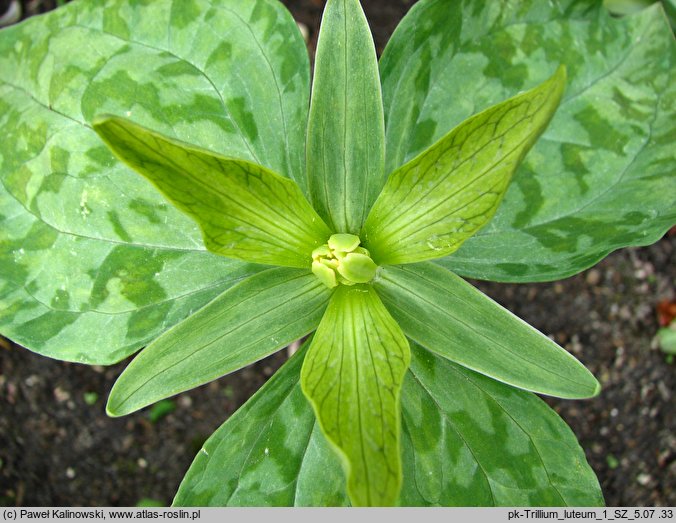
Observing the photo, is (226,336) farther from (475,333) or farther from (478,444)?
(478,444)

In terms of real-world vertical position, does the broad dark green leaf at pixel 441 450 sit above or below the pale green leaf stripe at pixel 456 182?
below

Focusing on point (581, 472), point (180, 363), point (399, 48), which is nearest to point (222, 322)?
point (180, 363)

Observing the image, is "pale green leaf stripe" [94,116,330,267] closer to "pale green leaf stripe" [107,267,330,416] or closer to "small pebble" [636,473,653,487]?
"pale green leaf stripe" [107,267,330,416]

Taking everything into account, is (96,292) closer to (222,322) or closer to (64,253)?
(64,253)

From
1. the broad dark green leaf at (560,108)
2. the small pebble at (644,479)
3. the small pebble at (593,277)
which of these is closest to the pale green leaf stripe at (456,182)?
the broad dark green leaf at (560,108)

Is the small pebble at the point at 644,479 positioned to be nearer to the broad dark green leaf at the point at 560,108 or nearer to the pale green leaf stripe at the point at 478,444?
the pale green leaf stripe at the point at 478,444

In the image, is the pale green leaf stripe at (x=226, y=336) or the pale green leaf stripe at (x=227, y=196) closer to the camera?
the pale green leaf stripe at (x=227, y=196)

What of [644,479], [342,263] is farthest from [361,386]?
[644,479]

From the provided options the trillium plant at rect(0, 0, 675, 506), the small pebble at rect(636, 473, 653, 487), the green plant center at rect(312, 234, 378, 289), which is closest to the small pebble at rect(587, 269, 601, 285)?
the small pebble at rect(636, 473, 653, 487)
